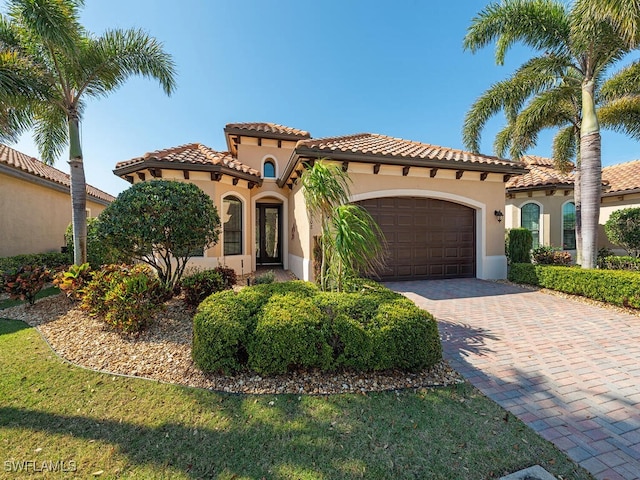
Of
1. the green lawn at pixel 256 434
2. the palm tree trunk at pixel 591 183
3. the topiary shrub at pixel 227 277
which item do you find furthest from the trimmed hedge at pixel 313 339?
the palm tree trunk at pixel 591 183

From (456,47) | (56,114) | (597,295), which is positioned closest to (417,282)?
(597,295)

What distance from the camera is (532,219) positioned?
14500 millimetres

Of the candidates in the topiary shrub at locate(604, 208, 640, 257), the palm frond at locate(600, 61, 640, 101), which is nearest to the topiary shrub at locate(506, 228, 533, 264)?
the topiary shrub at locate(604, 208, 640, 257)

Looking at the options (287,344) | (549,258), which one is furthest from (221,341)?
(549,258)

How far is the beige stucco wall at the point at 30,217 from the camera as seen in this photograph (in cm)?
1088

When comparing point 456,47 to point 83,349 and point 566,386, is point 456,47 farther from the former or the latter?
point 83,349

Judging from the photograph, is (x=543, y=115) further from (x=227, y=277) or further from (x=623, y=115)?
(x=227, y=277)

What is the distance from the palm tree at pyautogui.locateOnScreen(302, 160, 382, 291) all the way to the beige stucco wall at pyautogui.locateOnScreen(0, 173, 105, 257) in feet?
44.5

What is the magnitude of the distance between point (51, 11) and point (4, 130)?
14.1ft

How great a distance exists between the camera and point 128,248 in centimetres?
589

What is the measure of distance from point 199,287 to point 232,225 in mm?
5451

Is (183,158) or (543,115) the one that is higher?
(543,115)

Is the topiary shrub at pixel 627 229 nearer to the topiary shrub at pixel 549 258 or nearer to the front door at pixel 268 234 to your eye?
the topiary shrub at pixel 549 258

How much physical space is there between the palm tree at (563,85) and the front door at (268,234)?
9.56 meters
